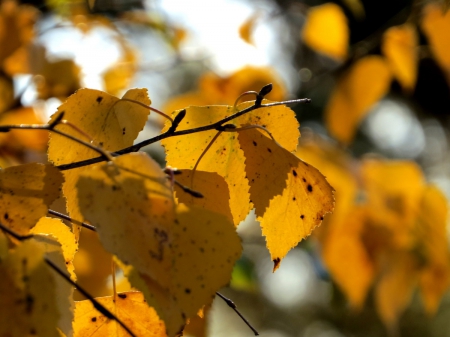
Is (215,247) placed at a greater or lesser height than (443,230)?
Answer: greater

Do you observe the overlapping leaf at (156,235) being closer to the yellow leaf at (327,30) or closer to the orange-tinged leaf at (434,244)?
the orange-tinged leaf at (434,244)

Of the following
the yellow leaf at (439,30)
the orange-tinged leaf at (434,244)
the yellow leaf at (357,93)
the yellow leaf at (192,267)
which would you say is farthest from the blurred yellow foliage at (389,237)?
the yellow leaf at (192,267)

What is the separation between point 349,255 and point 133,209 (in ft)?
3.31

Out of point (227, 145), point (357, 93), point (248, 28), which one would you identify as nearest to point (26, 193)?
point (227, 145)

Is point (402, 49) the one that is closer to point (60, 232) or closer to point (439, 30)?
point (439, 30)

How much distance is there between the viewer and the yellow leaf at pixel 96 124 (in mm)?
496

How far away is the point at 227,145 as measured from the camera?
0.50 metres

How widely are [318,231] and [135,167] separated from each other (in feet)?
3.31

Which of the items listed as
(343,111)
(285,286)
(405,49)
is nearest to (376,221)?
(343,111)

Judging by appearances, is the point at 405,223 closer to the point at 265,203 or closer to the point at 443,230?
the point at 443,230

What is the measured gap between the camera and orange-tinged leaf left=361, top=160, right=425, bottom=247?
1.33 meters

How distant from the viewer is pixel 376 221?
1324mm

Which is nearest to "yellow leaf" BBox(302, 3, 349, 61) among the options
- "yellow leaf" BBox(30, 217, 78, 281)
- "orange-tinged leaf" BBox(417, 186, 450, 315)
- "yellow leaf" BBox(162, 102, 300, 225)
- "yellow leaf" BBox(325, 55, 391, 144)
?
"yellow leaf" BBox(325, 55, 391, 144)

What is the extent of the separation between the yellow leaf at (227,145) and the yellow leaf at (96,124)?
0.03 metres
